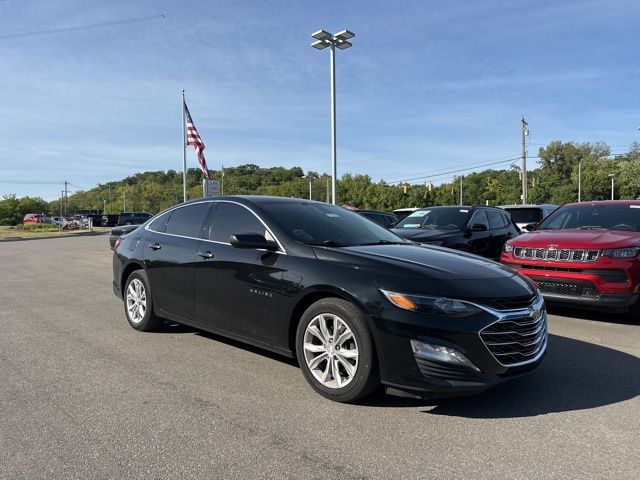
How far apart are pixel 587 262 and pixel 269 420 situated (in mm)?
4787

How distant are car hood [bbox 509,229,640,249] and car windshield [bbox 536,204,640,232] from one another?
17.3 inches

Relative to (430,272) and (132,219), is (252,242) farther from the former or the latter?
(132,219)

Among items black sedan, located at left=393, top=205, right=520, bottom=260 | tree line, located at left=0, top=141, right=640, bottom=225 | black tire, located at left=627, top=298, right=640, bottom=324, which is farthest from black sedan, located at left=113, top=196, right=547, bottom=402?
tree line, located at left=0, top=141, right=640, bottom=225

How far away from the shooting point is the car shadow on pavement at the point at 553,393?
374 centimetres

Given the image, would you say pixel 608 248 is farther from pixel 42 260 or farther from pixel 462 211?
pixel 42 260

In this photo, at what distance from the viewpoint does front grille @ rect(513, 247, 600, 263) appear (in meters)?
6.48

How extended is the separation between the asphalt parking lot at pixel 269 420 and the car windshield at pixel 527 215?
368 inches

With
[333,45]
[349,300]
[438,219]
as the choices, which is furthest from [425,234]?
[333,45]

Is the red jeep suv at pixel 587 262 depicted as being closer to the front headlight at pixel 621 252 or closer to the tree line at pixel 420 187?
the front headlight at pixel 621 252

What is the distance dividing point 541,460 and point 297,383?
1941mm

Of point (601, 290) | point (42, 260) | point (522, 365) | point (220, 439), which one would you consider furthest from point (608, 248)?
point (42, 260)

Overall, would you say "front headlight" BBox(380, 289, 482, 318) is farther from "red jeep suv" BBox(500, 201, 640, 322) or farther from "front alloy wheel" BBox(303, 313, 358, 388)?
"red jeep suv" BBox(500, 201, 640, 322)

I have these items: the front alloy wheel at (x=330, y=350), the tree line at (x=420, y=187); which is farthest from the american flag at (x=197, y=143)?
the tree line at (x=420, y=187)

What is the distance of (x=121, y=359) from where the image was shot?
16.1 feet
